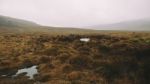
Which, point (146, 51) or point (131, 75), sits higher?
point (146, 51)

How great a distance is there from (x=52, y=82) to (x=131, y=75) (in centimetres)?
1013

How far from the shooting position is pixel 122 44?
3800 centimetres

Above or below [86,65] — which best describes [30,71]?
below

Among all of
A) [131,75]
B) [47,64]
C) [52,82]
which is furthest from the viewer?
[47,64]

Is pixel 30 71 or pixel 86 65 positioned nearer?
pixel 30 71

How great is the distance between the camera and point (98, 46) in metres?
39.1

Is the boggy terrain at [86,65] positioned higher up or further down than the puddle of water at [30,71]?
higher up

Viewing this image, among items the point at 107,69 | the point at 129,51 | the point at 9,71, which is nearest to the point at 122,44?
the point at 129,51

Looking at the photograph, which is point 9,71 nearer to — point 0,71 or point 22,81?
point 0,71

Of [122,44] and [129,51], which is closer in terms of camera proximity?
[129,51]

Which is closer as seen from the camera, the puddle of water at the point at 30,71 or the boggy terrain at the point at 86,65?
the boggy terrain at the point at 86,65

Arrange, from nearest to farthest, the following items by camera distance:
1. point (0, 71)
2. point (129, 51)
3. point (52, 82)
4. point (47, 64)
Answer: point (52, 82) → point (0, 71) → point (47, 64) → point (129, 51)

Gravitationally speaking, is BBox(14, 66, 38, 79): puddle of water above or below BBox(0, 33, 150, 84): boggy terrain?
below

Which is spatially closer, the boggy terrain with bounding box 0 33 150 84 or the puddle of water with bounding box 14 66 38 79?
the boggy terrain with bounding box 0 33 150 84
